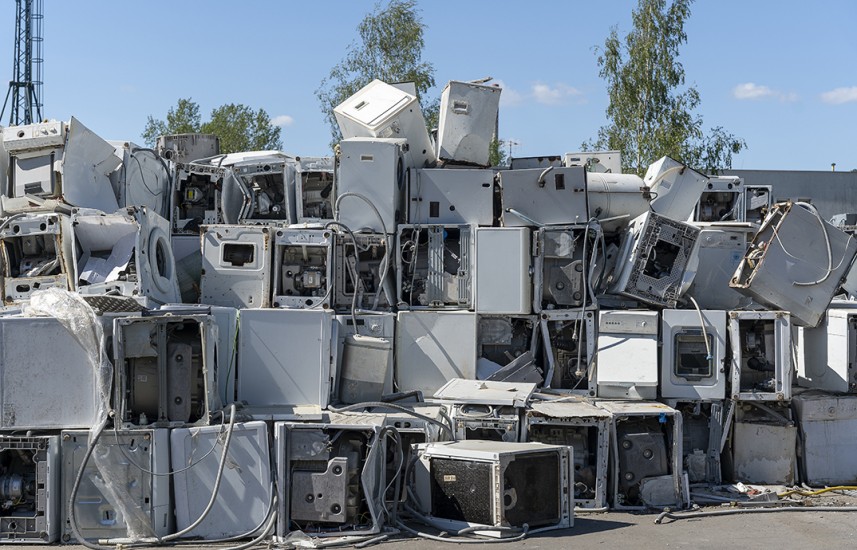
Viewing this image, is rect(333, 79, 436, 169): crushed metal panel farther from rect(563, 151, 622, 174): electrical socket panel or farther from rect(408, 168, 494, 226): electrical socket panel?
rect(563, 151, 622, 174): electrical socket panel

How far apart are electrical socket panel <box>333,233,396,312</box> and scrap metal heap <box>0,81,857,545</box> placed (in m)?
0.03

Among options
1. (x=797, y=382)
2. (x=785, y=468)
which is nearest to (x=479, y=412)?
(x=785, y=468)

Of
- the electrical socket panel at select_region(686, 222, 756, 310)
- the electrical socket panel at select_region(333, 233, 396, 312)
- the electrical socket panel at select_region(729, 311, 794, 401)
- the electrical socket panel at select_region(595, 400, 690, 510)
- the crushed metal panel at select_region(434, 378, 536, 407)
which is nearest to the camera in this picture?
the crushed metal panel at select_region(434, 378, 536, 407)

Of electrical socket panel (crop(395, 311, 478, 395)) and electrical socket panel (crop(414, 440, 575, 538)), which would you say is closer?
electrical socket panel (crop(414, 440, 575, 538))

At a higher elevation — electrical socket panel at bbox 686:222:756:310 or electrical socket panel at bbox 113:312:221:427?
electrical socket panel at bbox 686:222:756:310

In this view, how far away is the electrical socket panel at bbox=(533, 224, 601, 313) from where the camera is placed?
8.55m

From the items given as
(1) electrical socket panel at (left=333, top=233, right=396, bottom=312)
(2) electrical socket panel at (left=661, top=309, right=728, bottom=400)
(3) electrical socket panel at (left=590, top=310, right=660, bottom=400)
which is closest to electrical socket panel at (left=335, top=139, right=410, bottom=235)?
(1) electrical socket panel at (left=333, top=233, right=396, bottom=312)

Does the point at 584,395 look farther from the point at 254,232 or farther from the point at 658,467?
the point at 254,232

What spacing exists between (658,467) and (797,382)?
2511 millimetres

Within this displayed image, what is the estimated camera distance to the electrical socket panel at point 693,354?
812 cm

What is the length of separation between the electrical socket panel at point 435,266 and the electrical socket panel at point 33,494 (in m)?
3.46

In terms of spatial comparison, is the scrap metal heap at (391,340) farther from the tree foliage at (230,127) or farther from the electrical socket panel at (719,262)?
the tree foliage at (230,127)

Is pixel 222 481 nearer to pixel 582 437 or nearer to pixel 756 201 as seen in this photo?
pixel 582 437

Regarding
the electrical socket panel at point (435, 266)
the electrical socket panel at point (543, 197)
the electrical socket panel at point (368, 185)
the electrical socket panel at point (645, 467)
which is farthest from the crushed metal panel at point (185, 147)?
the electrical socket panel at point (645, 467)
